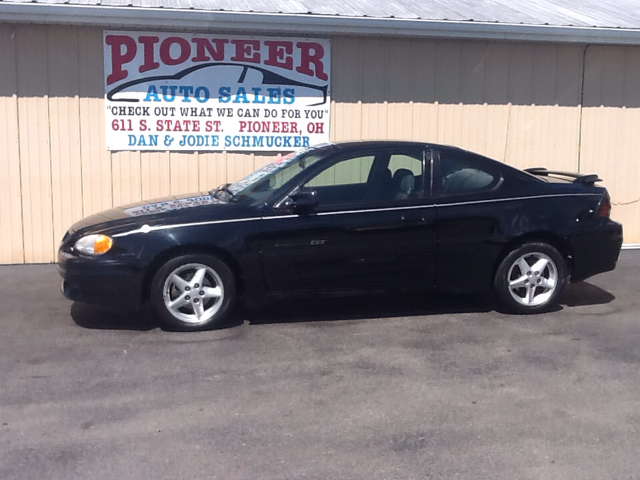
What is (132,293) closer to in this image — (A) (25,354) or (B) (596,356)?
(A) (25,354)

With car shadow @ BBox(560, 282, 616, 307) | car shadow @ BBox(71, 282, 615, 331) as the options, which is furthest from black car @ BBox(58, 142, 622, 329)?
car shadow @ BBox(560, 282, 616, 307)

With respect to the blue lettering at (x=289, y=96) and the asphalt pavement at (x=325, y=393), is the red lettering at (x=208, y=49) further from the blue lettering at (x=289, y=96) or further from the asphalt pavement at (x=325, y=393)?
the asphalt pavement at (x=325, y=393)

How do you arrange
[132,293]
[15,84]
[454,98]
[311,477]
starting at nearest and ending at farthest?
1. [311,477]
2. [132,293]
3. [15,84]
4. [454,98]

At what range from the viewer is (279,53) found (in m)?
9.57

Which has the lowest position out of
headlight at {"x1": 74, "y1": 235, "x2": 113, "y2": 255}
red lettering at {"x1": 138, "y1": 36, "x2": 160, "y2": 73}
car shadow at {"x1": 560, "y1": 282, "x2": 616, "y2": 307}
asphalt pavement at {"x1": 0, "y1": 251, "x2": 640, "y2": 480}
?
asphalt pavement at {"x1": 0, "y1": 251, "x2": 640, "y2": 480}

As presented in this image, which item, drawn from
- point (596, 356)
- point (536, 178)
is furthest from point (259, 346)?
point (536, 178)

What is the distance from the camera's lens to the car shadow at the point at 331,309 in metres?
7.01

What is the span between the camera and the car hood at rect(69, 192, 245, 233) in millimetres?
6621

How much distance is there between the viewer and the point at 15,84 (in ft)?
30.0

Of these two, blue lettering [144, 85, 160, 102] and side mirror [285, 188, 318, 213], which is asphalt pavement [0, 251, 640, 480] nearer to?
side mirror [285, 188, 318, 213]

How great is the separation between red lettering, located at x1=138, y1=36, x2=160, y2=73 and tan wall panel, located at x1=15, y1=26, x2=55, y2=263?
107 cm

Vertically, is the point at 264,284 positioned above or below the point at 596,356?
above

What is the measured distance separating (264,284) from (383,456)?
262 centimetres

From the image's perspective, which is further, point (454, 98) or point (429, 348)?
point (454, 98)
